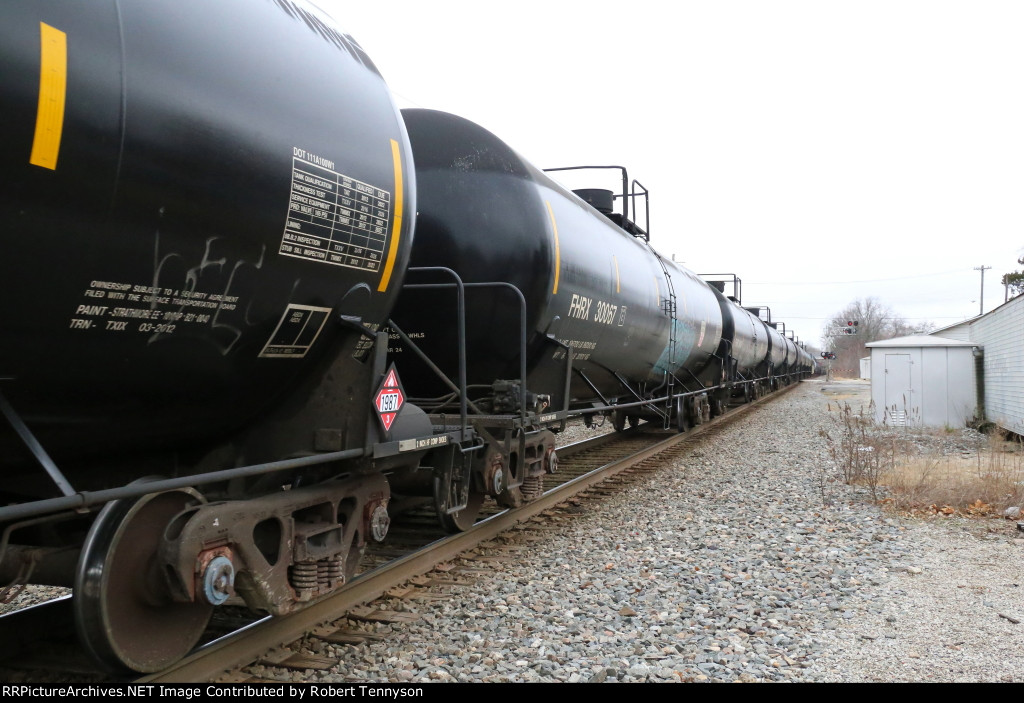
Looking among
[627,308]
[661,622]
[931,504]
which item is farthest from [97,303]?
[931,504]

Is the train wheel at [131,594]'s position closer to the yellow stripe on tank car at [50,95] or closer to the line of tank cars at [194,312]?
the line of tank cars at [194,312]

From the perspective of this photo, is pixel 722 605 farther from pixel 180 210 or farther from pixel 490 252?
pixel 180 210

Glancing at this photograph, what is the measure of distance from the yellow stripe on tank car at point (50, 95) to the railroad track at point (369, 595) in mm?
2236

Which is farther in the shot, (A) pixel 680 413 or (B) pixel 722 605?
(A) pixel 680 413

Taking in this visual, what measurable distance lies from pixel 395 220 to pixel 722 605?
325cm

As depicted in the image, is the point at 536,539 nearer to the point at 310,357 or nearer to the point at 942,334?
→ the point at 310,357

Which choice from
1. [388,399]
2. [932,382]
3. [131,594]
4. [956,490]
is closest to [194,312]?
[131,594]

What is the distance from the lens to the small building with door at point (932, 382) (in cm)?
1688

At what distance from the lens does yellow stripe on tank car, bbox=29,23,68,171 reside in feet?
7.02

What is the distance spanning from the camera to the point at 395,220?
3889mm

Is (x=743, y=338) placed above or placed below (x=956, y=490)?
above

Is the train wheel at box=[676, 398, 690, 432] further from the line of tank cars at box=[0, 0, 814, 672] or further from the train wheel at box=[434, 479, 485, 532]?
the line of tank cars at box=[0, 0, 814, 672]

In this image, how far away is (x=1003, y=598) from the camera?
4.84 metres

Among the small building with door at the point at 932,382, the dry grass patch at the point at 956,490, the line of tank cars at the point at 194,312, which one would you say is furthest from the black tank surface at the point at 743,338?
the line of tank cars at the point at 194,312
